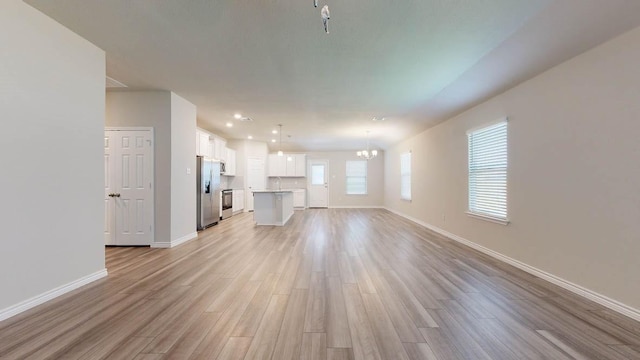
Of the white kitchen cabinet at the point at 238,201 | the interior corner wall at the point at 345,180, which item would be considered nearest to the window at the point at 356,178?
the interior corner wall at the point at 345,180

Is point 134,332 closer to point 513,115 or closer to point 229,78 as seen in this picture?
point 229,78

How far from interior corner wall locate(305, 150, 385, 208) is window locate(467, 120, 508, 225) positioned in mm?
6752

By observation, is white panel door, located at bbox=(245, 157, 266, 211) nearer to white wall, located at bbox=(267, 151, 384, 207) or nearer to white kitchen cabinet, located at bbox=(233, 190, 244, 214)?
white kitchen cabinet, located at bbox=(233, 190, 244, 214)

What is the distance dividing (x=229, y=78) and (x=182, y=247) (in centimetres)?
293

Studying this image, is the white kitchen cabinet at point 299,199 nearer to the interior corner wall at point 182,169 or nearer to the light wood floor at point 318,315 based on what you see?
the interior corner wall at point 182,169

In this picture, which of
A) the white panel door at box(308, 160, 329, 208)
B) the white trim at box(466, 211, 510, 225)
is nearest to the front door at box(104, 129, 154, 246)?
the white trim at box(466, 211, 510, 225)

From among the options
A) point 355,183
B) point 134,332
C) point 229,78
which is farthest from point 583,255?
point 355,183

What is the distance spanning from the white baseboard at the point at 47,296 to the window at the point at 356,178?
931cm

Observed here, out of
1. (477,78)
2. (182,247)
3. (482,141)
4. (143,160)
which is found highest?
(477,78)

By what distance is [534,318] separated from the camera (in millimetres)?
2195

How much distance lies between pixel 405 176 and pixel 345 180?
3470mm

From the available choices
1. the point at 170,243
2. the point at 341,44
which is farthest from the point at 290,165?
the point at 341,44

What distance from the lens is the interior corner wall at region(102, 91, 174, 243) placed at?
178 inches

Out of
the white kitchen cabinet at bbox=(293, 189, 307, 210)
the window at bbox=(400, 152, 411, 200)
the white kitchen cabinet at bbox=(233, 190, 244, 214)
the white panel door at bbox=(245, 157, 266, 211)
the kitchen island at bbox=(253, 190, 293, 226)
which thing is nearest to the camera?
the kitchen island at bbox=(253, 190, 293, 226)
